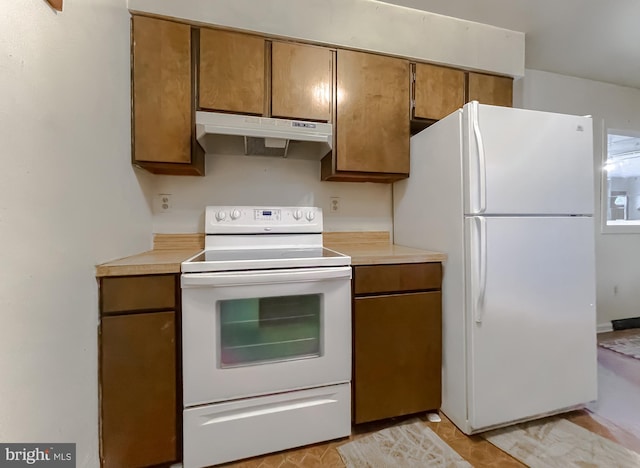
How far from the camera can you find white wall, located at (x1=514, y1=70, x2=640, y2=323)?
263 cm

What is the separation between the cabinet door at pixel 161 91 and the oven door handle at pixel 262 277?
0.74 meters

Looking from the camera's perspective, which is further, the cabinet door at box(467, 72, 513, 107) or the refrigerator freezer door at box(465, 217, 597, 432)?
the cabinet door at box(467, 72, 513, 107)

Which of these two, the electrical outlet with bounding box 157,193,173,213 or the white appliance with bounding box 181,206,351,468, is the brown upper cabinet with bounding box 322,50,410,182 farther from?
the electrical outlet with bounding box 157,193,173,213

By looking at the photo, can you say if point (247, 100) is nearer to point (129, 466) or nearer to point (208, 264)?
point (208, 264)

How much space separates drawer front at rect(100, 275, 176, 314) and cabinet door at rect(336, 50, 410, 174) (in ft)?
3.80

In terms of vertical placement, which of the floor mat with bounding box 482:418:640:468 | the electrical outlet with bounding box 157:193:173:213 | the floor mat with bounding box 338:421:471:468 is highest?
the electrical outlet with bounding box 157:193:173:213

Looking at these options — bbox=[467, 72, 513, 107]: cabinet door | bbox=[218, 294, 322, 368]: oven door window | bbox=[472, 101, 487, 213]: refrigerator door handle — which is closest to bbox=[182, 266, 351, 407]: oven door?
bbox=[218, 294, 322, 368]: oven door window

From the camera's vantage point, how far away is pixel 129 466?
1.18 m

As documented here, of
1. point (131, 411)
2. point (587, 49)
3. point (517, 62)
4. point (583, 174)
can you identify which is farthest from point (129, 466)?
point (587, 49)

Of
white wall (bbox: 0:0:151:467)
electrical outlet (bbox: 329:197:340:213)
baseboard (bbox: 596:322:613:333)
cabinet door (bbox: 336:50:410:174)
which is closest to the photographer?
white wall (bbox: 0:0:151:467)

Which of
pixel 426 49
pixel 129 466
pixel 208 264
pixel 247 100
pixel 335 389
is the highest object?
pixel 426 49

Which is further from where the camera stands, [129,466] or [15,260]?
[129,466]

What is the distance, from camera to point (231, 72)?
5.14 ft

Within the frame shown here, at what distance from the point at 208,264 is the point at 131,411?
0.69 m
